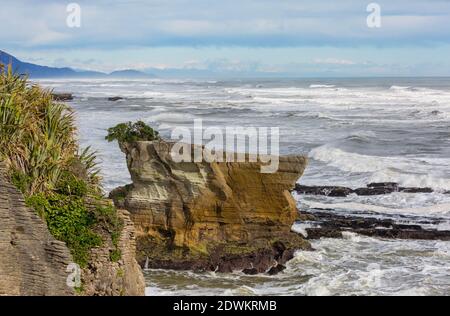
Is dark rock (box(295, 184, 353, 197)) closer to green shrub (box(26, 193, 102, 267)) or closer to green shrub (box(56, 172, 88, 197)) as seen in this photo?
green shrub (box(56, 172, 88, 197))

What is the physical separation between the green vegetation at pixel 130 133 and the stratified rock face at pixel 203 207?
409 millimetres

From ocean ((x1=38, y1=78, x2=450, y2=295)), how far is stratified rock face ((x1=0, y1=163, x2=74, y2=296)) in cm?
549

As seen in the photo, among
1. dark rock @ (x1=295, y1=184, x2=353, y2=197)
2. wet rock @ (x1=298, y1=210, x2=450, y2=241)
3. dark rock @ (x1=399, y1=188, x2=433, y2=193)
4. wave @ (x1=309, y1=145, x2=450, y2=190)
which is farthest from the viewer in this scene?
wave @ (x1=309, y1=145, x2=450, y2=190)

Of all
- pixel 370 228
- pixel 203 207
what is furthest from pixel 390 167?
pixel 203 207

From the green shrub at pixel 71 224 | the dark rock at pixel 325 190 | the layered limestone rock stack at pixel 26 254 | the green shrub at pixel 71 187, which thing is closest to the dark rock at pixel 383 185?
the dark rock at pixel 325 190

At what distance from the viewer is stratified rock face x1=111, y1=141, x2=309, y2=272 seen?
1948 centimetres

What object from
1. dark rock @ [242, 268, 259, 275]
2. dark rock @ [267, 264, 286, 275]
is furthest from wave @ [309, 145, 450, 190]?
dark rock @ [242, 268, 259, 275]

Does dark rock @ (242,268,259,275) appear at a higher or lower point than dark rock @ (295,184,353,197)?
lower

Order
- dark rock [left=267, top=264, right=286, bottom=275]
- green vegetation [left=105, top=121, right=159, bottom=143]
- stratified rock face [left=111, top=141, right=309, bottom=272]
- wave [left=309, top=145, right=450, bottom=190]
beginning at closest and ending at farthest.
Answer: dark rock [left=267, top=264, right=286, bottom=275] → stratified rock face [left=111, top=141, right=309, bottom=272] → green vegetation [left=105, top=121, right=159, bottom=143] → wave [left=309, top=145, right=450, bottom=190]

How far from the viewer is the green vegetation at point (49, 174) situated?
12648 millimetres

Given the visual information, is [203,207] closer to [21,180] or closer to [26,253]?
[21,180]

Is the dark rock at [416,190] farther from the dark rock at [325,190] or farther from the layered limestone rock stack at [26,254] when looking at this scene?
the layered limestone rock stack at [26,254]

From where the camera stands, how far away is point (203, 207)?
64.4 feet

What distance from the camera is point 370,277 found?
18641 millimetres
